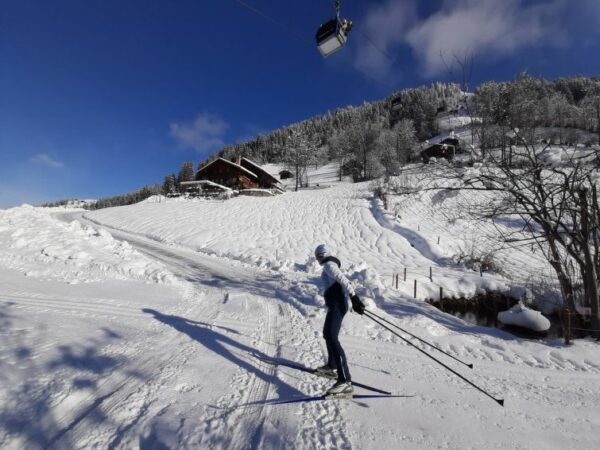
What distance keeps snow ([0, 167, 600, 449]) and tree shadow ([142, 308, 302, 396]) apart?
35mm

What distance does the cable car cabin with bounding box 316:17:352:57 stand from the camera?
15.9ft

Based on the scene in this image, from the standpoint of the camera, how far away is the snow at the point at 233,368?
3.25m

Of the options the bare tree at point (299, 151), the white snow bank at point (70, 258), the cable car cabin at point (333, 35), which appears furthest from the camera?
the bare tree at point (299, 151)

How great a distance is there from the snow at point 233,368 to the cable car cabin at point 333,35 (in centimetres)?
427

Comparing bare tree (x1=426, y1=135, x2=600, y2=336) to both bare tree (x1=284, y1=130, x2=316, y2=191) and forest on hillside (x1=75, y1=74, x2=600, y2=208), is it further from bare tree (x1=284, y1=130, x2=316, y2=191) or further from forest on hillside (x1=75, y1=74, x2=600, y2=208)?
bare tree (x1=284, y1=130, x2=316, y2=191)

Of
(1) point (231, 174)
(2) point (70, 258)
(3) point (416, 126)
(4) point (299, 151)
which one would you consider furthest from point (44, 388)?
(3) point (416, 126)

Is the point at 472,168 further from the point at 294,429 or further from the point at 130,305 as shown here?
the point at 130,305

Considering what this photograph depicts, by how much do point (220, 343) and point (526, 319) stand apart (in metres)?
9.43

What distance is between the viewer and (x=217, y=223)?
86.6 ft

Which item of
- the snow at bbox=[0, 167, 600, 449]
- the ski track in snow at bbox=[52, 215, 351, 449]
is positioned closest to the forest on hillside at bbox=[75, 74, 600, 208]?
the snow at bbox=[0, 167, 600, 449]

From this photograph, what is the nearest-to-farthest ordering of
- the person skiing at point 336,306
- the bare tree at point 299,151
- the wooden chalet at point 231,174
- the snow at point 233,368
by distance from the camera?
the snow at point 233,368, the person skiing at point 336,306, the wooden chalet at point 231,174, the bare tree at point 299,151

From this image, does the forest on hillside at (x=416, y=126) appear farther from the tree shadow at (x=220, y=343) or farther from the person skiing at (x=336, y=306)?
the tree shadow at (x=220, y=343)

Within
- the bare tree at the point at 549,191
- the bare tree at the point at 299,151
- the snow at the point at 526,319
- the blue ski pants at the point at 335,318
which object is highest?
the bare tree at the point at 299,151

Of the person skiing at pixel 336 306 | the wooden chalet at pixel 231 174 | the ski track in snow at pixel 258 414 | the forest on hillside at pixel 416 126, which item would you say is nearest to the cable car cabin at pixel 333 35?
the forest on hillside at pixel 416 126
